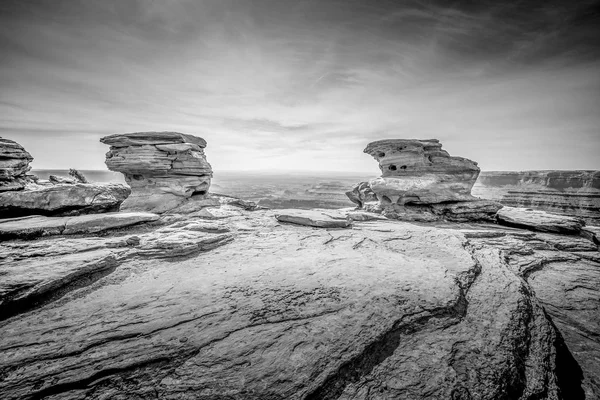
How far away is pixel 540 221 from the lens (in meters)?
12.7

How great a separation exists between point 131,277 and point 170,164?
36.4 feet

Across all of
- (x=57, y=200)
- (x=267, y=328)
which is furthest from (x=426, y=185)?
(x=57, y=200)

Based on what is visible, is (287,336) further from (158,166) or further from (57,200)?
(158,166)

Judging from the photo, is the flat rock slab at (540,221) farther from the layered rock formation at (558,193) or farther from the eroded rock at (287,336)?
the layered rock formation at (558,193)

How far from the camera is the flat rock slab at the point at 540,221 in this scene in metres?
12.0

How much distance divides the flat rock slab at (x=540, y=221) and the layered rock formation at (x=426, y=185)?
2.87ft

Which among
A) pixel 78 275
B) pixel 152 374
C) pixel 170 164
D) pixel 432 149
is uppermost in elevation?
pixel 432 149

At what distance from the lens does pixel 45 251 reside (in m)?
6.27

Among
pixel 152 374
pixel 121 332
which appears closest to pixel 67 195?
pixel 121 332

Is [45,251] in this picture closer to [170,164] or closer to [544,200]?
[170,164]

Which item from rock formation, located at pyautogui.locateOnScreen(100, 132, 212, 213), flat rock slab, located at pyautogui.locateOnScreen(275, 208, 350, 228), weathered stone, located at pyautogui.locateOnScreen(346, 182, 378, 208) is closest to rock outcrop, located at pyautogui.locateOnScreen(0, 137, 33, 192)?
rock formation, located at pyautogui.locateOnScreen(100, 132, 212, 213)

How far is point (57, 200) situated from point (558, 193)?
79.1 meters

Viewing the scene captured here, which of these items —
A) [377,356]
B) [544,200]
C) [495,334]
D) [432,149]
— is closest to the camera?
[377,356]

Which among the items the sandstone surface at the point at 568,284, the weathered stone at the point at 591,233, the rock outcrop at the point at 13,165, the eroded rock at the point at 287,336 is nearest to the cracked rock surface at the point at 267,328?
the eroded rock at the point at 287,336
